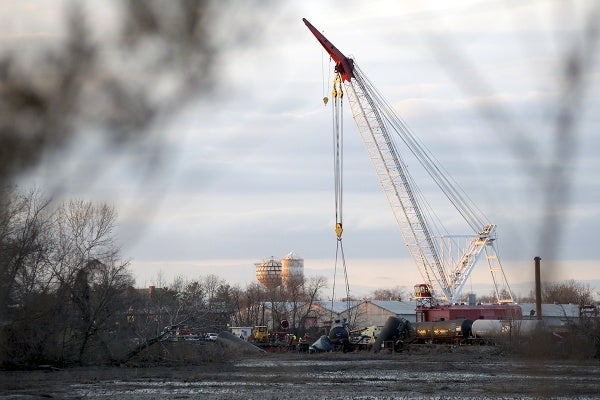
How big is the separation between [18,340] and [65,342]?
15.9ft

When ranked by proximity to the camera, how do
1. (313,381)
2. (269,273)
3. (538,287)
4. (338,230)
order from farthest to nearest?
(269,273), (338,230), (313,381), (538,287)

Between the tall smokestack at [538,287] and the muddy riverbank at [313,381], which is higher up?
the tall smokestack at [538,287]

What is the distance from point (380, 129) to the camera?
303ft

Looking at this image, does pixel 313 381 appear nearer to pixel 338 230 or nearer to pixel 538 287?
pixel 538 287

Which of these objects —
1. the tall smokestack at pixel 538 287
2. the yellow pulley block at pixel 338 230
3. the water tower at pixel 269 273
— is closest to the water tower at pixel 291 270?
the water tower at pixel 269 273

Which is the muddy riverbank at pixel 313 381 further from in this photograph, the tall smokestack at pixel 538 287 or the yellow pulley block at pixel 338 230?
the yellow pulley block at pixel 338 230

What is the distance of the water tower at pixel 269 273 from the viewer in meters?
155

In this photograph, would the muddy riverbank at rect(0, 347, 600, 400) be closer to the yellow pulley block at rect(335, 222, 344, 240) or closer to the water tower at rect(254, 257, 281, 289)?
the yellow pulley block at rect(335, 222, 344, 240)

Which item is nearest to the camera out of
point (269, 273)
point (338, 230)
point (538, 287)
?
point (538, 287)

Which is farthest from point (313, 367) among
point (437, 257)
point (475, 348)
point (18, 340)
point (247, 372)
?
point (437, 257)

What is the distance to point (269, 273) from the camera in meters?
156

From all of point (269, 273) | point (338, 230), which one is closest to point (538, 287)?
point (338, 230)

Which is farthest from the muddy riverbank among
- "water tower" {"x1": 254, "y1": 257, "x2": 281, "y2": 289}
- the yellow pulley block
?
"water tower" {"x1": 254, "y1": 257, "x2": 281, "y2": 289}

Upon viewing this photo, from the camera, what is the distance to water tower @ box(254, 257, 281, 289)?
155m
